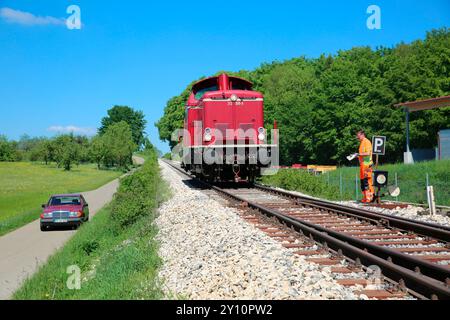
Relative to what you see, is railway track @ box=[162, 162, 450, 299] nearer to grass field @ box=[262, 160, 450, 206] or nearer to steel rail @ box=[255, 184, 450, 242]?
steel rail @ box=[255, 184, 450, 242]

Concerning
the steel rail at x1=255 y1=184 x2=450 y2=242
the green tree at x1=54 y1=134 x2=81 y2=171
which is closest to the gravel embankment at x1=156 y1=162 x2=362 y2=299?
the steel rail at x1=255 y1=184 x2=450 y2=242

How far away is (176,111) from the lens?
82812mm

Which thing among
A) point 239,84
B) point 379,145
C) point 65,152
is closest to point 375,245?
point 379,145

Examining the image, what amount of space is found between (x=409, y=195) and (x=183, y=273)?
13803 millimetres

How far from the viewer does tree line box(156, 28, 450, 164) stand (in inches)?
1742

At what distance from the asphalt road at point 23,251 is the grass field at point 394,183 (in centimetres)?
1004

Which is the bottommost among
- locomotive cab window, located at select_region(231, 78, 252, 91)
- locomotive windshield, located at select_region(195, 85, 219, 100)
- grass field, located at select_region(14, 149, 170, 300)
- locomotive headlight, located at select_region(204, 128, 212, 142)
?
grass field, located at select_region(14, 149, 170, 300)

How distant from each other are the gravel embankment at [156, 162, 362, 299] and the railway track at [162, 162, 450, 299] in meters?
0.39

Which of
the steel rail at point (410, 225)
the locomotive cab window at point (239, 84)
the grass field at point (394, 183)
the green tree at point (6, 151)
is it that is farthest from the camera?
the green tree at point (6, 151)

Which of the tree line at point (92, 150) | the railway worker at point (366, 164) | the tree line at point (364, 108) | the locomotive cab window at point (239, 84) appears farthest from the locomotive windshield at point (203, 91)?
the tree line at point (92, 150)

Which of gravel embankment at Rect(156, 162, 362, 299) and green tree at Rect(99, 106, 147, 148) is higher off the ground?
green tree at Rect(99, 106, 147, 148)

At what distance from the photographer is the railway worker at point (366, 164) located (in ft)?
45.7

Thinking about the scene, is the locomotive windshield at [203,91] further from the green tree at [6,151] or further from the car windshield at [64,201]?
the green tree at [6,151]

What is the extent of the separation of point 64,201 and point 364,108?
3546 centimetres
